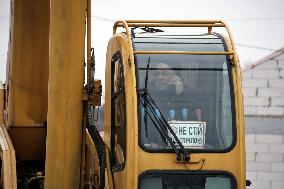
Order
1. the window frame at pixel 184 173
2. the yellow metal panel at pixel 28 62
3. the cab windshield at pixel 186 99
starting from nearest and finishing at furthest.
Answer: the window frame at pixel 184 173
the cab windshield at pixel 186 99
the yellow metal panel at pixel 28 62

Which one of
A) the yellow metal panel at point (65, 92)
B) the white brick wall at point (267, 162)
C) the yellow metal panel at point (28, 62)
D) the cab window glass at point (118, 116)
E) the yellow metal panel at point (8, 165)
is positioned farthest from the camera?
the white brick wall at point (267, 162)

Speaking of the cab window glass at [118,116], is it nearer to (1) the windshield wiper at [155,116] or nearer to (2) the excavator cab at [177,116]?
(2) the excavator cab at [177,116]

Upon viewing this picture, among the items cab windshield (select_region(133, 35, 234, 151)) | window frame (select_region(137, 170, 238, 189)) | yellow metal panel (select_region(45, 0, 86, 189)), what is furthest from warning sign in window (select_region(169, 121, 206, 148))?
yellow metal panel (select_region(45, 0, 86, 189))

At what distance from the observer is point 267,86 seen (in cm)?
1231

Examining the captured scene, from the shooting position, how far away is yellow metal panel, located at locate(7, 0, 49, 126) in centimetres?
595

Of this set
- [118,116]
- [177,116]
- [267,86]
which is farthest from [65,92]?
[267,86]

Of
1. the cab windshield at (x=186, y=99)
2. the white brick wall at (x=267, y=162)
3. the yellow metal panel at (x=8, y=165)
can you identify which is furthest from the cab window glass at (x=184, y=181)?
the white brick wall at (x=267, y=162)

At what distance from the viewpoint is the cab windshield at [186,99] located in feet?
15.2

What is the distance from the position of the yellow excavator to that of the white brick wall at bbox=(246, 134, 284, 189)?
24.3ft

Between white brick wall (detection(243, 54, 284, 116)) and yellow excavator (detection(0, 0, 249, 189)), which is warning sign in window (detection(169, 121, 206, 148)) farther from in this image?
white brick wall (detection(243, 54, 284, 116))

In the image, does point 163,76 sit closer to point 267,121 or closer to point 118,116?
point 118,116

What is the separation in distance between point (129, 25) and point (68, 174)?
52.1 inches

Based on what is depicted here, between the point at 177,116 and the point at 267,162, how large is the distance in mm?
8023

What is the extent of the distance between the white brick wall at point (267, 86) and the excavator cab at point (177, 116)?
24.5ft
